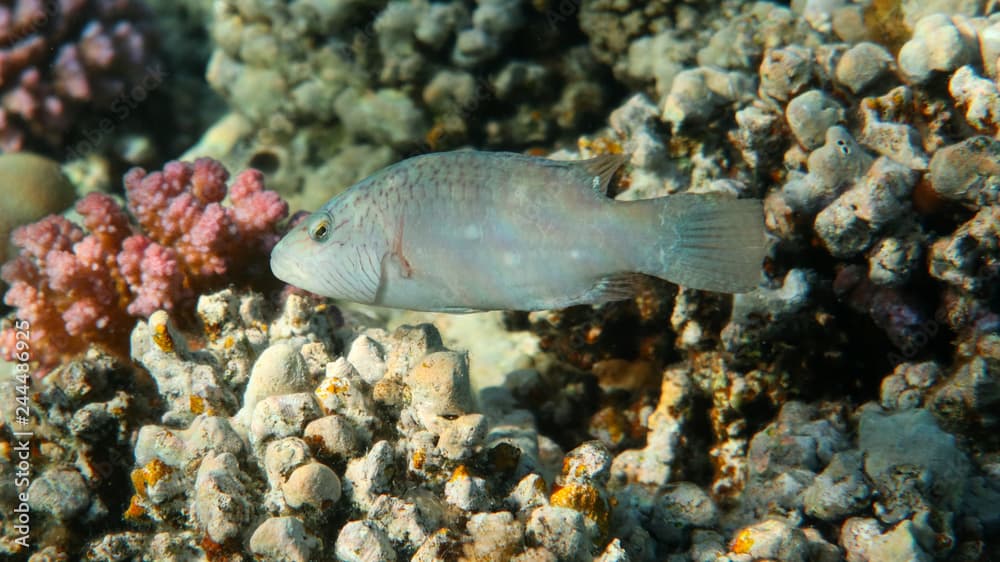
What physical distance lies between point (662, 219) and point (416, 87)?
3794 mm

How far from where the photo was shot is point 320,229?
2.93m

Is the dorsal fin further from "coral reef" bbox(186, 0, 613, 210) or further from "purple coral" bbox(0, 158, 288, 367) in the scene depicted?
"coral reef" bbox(186, 0, 613, 210)

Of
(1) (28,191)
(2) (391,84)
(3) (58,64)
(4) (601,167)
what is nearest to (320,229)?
(4) (601,167)

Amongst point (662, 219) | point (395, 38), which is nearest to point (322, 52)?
point (395, 38)

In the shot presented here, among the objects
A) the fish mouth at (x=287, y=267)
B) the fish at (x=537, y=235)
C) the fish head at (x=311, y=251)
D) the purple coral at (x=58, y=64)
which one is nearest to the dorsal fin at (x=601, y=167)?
the fish at (x=537, y=235)

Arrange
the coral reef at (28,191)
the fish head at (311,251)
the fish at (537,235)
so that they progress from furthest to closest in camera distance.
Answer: the coral reef at (28,191), the fish head at (311,251), the fish at (537,235)

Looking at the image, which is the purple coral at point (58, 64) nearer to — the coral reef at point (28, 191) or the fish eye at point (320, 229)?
the coral reef at point (28, 191)

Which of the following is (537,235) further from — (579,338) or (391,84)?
(391,84)

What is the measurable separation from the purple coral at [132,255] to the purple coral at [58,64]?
2204 millimetres

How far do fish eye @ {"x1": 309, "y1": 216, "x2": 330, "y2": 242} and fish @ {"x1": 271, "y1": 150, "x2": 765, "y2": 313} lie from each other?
206 millimetres

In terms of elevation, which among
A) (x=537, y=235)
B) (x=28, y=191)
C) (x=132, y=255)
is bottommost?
(x=28, y=191)

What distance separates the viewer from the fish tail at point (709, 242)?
2619mm

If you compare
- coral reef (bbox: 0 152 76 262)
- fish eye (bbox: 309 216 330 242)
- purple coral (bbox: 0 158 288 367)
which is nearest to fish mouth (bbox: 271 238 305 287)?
fish eye (bbox: 309 216 330 242)

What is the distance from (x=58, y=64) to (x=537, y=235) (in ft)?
17.9
